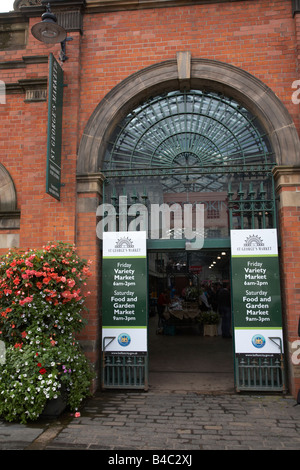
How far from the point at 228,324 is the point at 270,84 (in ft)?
23.2

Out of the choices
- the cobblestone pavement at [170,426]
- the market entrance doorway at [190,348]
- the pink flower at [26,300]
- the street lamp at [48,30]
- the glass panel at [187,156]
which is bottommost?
the cobblestone pavement at [170,426]

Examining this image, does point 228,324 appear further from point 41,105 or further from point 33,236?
point 41,105

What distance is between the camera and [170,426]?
453 cm

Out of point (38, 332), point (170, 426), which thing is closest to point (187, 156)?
point (38, 332)

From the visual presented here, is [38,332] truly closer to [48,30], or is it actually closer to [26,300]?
[26,300]

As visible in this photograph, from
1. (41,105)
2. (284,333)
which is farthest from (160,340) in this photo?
(41,105)

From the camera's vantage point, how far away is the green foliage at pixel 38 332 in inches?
179

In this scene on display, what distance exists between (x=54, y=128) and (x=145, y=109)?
186 cm

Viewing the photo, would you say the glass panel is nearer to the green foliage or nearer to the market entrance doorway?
the market entrance doorway

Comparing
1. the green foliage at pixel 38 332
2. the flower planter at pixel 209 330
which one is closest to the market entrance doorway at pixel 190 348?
the flower planter at pixel 209 330

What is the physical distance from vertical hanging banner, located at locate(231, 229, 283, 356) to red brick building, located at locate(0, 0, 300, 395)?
0.29 metres

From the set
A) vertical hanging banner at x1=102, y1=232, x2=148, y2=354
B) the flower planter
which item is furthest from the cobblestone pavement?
the flower planter

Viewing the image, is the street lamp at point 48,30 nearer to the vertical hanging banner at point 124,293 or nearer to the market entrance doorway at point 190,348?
the vertical hanging banner at point 124,293

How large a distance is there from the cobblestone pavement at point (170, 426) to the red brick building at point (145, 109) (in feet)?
4.53
